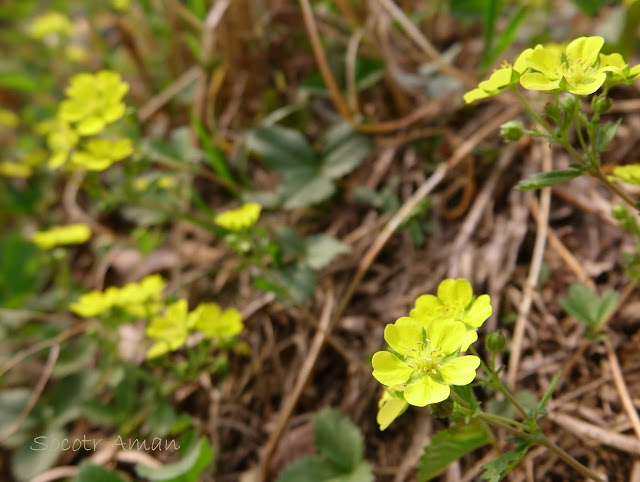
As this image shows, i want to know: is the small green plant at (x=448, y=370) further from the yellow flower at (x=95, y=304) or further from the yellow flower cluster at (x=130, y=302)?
the yellow flower at (x=95, y=304)

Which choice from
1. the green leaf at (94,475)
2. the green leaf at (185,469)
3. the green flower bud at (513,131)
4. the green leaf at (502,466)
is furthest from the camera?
the green leaf at (94,475)

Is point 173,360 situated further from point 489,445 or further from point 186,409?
point 489,445

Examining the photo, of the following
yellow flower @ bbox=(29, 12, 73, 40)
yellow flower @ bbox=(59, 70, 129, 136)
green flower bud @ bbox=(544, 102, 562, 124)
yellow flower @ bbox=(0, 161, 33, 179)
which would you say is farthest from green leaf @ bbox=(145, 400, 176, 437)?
yellow flower @ bbox=(29, 12, 73, 40)

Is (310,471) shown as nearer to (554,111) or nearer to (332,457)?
(332,457)

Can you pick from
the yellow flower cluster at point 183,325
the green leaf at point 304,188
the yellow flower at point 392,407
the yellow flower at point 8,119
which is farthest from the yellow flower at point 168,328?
the yellow flower at point 8,119

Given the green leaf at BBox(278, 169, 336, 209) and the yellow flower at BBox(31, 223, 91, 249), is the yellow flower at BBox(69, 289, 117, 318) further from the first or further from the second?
the green leaf at BBox(278, 169, 336, 209)
